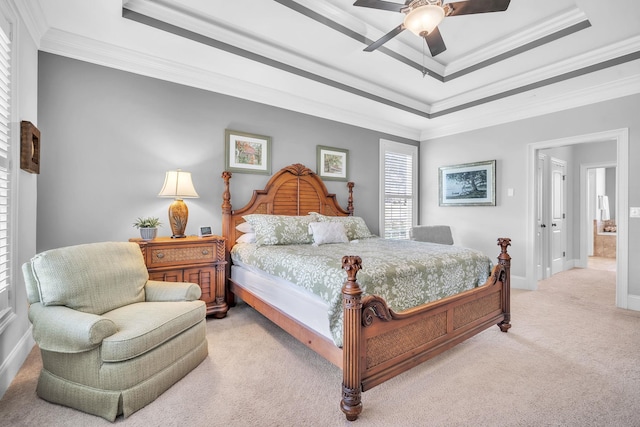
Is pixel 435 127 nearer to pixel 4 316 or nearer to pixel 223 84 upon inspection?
pixel 223 84

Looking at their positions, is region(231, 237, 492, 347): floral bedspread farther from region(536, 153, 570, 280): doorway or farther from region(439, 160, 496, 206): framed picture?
region(536, 153, 570, 280): doorway

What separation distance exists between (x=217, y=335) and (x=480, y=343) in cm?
237

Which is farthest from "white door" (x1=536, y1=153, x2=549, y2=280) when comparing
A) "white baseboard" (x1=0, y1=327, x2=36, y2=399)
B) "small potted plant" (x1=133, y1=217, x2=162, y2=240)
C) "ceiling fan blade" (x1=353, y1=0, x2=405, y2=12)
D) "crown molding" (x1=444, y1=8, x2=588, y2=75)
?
"white baseboard" (x1=0, y1=327, x2=36, y2=399)

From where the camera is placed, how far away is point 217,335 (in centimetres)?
273

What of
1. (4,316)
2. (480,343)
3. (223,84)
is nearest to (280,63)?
(223,84)

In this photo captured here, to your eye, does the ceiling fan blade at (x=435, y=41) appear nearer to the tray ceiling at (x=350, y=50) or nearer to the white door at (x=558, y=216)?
the tray ceiling at (x=350, y=50)

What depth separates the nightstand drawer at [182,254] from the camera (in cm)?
278

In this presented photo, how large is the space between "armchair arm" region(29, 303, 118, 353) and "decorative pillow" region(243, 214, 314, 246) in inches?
64.8

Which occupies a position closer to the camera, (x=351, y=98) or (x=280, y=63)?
(x=280, y=63)

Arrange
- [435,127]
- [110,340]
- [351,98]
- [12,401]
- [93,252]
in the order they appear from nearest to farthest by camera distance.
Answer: [110,340]
[12,401]
[93,252]
[351,98]
[435,127]

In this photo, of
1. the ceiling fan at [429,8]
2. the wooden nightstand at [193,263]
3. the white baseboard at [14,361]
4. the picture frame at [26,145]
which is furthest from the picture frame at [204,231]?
the ceiling fan at [429,8]

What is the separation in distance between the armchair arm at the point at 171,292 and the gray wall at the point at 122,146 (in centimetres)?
104

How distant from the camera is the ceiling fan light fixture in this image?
2012 mm

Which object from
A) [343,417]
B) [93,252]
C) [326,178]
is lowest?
[343,417]
